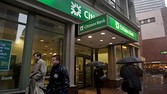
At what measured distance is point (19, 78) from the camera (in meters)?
5.22

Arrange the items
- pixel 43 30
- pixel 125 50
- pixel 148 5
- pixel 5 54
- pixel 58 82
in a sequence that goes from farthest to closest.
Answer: pixel 148 5, pixel 125 50, pixel 43 30, pixel 5 54, pixel 58 82

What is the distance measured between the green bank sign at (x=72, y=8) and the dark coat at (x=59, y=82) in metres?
3.47

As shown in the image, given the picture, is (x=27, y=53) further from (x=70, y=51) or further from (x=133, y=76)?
(x=133, y=76)

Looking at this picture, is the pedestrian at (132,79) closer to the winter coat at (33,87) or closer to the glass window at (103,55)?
the winter coat at (33,87)

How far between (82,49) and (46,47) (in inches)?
175

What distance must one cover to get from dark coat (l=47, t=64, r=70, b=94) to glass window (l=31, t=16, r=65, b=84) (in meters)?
2.58

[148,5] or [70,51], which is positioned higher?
[148,5]

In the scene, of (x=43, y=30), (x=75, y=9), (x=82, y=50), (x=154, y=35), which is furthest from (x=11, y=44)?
(x=154, y=35)

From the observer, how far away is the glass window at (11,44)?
193 inches

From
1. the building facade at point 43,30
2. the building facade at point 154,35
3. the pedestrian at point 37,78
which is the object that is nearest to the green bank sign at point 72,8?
the building facade at point 43,30

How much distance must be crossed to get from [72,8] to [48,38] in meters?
1.87

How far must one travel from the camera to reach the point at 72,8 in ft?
23.2

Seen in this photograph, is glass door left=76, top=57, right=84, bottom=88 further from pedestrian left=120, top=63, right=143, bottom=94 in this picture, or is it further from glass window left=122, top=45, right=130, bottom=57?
pedestrian left=120, top=63, right=143, bottom=94

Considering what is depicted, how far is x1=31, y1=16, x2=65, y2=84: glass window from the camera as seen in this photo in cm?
614
